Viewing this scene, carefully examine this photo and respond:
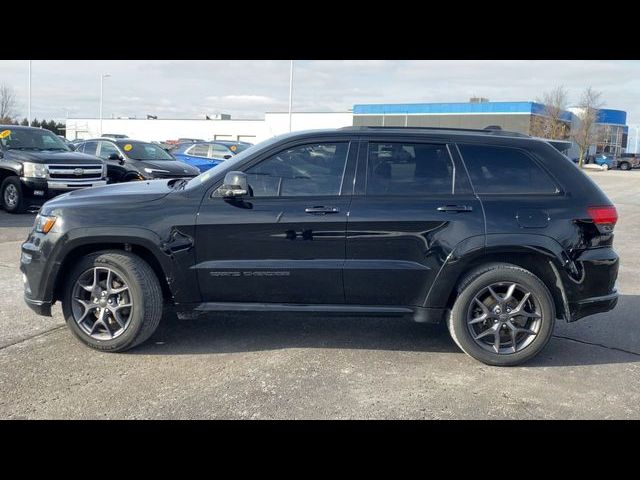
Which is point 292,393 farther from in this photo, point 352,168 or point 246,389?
point 352,168

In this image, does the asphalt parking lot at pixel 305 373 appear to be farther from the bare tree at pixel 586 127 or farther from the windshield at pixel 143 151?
the bare tree at pixel 586 127

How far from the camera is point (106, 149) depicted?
1457 centimetres

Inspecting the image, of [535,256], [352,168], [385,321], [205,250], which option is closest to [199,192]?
[205,250]

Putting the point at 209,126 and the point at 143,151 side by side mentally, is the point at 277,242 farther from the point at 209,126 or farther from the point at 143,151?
the point at 209,126

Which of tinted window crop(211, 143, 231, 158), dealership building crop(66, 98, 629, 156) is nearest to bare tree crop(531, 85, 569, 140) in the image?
dealership building crop(66, 98, 629, 156)

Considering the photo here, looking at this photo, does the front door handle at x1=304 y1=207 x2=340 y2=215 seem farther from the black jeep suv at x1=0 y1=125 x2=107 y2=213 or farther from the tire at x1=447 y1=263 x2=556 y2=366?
the black jeep suv at x1=0 y1=125 x2=107 y2=213

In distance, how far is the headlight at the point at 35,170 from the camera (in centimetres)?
1145

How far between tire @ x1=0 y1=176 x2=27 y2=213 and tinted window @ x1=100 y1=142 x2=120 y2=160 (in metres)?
2.85

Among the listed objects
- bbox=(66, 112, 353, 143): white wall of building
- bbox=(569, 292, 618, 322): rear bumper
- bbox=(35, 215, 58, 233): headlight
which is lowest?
bbox=(569, 292, 618, 322): rear bumper

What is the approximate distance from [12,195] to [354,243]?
10127 millimetres

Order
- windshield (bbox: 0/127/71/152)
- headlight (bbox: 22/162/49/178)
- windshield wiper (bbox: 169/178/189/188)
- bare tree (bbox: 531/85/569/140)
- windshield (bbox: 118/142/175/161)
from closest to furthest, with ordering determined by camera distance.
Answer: windshield wiper (bbox: 169/178/189/188) → headlight (bbox: 22/162/49/178) → windshield (bbox: 0/127/71/152) → windshield (bbox: 118/142/175/161) → bare tree (bbox: 531/85/569/140)

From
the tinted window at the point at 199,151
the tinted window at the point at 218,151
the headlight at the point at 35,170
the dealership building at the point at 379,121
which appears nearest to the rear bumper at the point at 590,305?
the headlight at the point at 35,170

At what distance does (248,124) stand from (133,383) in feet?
218

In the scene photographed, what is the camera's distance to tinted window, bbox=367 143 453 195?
4.48 metres
